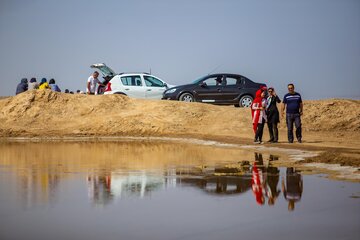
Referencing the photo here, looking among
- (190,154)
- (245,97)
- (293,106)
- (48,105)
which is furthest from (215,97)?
(190,154)

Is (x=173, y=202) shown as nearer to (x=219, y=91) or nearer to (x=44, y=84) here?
(x=219, y=91)

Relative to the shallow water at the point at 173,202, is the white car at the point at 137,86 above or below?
above

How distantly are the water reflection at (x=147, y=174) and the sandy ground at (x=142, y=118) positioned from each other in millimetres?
9227

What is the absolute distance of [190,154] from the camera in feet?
64.0

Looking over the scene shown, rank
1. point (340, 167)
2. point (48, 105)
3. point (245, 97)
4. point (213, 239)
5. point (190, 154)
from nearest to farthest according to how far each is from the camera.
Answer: point (213, 239)
point (340, 167)
point (190, 154)
point (245, 97)
point (48, 105)

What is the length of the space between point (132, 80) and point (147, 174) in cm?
2133

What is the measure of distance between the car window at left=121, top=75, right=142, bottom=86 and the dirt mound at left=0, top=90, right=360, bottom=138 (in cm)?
81

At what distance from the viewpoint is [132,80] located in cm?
3497

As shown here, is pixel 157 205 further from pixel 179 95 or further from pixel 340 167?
pixel 179 95

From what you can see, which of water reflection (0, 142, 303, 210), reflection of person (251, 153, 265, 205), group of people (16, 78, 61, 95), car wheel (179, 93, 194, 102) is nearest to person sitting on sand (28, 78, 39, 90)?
group of people (16, 78, 61, 95)

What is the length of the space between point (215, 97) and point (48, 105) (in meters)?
8.77

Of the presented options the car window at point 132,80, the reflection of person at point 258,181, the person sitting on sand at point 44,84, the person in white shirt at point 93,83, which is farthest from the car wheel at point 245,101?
the reflection of person at point 258,181

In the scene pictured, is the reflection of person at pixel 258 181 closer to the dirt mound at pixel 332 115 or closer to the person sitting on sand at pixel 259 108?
the person sitting on sand at pixel 259 108

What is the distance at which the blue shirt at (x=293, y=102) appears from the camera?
21875 millimetres
